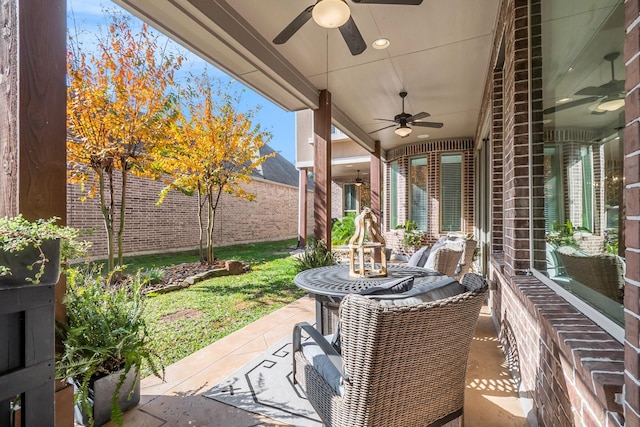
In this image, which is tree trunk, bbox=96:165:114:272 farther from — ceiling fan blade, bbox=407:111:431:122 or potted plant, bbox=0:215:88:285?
ceiling fan blade, bbox=407:111:431:122

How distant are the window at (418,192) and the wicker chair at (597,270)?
22.4ft

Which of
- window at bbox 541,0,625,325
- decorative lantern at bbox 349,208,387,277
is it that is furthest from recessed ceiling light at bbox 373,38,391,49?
decorative lantern at bbox 349,208,387,277

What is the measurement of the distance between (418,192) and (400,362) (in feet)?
25.7

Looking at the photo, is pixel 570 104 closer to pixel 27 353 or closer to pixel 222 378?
pixel 27 353

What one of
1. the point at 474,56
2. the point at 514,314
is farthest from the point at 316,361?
the point at 474,56

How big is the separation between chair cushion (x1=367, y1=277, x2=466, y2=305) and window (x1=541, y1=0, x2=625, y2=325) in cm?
54

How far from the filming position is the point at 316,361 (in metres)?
1.48

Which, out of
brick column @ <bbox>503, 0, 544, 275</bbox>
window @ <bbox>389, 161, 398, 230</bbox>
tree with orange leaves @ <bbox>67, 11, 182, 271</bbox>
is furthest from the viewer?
window @ <bbox>389, 161, 398, 230</bbox>

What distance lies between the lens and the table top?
1926 millimetres

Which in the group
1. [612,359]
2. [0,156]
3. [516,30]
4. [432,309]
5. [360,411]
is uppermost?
[516,30]

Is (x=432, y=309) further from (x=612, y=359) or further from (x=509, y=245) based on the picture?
(x=509, y=245)

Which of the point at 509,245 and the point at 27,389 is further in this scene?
the point at 509,245

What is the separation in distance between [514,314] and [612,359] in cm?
139

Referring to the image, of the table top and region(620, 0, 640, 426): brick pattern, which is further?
the table top
